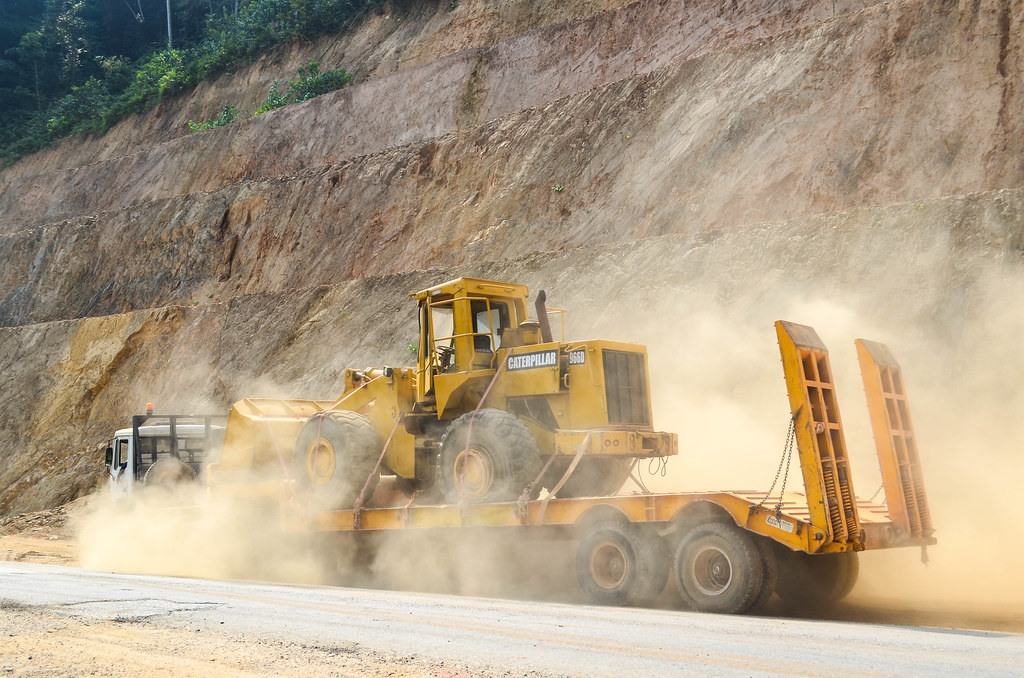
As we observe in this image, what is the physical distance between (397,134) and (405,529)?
24268 mm

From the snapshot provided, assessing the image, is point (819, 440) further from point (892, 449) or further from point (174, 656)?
point (174, 656)

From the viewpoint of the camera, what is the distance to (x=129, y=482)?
1938cm

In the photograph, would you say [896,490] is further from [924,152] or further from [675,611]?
[924,152]

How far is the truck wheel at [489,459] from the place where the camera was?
11.0 meters

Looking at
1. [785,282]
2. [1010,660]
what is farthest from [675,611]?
[785,282]

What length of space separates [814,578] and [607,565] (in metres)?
2.13

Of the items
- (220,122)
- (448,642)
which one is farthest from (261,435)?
(220,122)

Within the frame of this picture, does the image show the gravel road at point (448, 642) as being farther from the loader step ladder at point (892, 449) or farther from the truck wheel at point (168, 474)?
the truck wheel at point (168, 474)

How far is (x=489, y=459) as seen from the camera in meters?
11.2

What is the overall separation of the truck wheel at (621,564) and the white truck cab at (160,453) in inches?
434

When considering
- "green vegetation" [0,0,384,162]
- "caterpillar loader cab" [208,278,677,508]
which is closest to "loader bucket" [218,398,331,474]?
"caterpillar loader cab" [208,278,677,508]

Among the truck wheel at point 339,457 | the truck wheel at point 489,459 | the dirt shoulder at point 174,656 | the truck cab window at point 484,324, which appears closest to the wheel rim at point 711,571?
the truck wheel at point 489,459

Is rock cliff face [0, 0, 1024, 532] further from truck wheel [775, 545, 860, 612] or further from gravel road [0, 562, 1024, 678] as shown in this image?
gravel road [0, 562, 1024, 678]

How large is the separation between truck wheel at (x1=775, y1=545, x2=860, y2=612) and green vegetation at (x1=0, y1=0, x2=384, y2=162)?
33.0 meters
